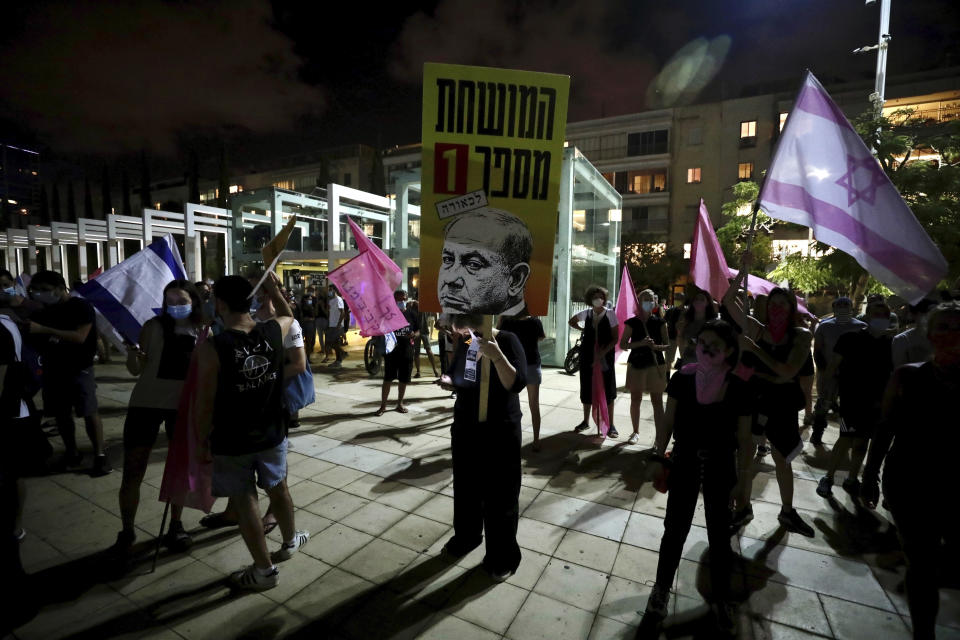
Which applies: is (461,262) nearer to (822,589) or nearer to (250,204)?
(822,589)

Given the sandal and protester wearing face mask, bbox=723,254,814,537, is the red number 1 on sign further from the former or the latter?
the sandal

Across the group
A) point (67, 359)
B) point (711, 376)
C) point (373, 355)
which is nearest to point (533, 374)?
point (711, 376)

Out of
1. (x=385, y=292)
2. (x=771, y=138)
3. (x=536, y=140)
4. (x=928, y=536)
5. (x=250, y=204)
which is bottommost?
(x=928, y=536)

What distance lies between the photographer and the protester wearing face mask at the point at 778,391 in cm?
364

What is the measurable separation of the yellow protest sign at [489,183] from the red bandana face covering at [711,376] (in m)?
1.07

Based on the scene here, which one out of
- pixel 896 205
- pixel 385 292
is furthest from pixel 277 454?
pixel 896 205

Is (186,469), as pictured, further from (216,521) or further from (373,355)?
(373,355)

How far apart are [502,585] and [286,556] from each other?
5.19 feet

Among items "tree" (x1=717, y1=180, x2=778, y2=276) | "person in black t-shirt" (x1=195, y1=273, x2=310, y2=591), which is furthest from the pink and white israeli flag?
"tree" (x1=717, y1=180, x2=778, y2=276)

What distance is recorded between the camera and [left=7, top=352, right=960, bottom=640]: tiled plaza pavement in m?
2.69

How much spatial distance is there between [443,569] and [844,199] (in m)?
4.00

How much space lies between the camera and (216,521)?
12.5 feet

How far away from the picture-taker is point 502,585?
3020 millimetres

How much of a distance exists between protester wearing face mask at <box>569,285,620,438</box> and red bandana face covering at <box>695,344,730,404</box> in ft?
10.00
